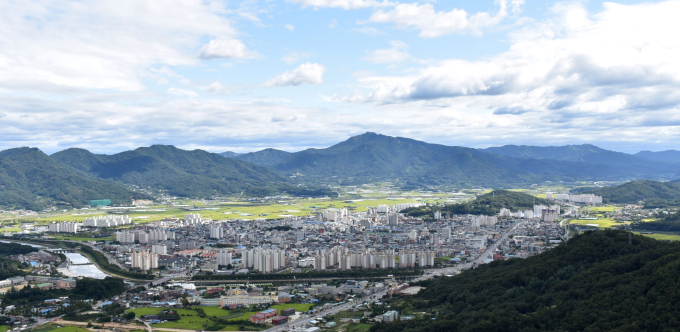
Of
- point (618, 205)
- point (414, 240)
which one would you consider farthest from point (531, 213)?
point (414, 240)

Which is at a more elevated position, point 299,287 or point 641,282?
point 641,282

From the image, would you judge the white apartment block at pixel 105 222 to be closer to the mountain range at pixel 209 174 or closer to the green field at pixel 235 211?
the green field at pixel 235 211

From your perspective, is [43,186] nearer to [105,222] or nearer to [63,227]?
[105,222]

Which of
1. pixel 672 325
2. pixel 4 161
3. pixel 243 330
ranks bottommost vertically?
pixel 243 330

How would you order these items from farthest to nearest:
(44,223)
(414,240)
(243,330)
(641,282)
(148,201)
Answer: (148,201) < (44,223) < (414,240) < (243,330) < (641,282)

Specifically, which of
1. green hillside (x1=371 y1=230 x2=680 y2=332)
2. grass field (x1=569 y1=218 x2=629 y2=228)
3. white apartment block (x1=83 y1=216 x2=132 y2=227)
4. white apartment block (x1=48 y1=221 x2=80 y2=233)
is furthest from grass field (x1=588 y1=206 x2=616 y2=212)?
white apartment block (x1=48 y1=221 x2=80 y2=233)

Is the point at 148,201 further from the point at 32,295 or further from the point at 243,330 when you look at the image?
the point at 243,330

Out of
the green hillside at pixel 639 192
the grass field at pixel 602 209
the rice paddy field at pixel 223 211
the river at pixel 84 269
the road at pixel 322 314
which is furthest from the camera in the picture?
the green hillside at pixel 639 192

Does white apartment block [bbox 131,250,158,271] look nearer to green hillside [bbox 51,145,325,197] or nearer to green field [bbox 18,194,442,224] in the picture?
green field [bbox 18,194,442,224]

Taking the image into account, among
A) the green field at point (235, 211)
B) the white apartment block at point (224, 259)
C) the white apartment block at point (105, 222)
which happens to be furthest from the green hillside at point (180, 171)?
the white apartment block at point (224, 259)
